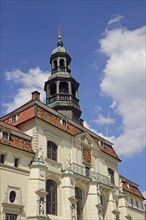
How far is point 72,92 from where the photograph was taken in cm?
4319

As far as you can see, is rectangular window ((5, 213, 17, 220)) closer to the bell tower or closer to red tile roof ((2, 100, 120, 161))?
red tile roof ((2, 100, 120, 161))

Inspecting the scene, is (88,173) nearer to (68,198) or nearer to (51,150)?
(68,198)

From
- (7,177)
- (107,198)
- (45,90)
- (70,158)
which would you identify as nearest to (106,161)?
(107,198)

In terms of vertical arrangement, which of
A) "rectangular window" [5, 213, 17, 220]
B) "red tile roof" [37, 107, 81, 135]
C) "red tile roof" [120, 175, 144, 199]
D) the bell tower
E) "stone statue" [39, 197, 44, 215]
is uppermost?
the bell tower

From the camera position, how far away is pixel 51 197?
30562 millimetres

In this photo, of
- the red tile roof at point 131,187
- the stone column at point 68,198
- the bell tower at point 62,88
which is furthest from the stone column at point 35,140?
the red tile roof at point 131,187

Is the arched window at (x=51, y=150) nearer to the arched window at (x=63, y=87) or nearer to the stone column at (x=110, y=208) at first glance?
the stone column at (x=110, y=208)

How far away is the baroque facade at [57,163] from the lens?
2723 centimetres

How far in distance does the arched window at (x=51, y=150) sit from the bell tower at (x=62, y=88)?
26.8 ft

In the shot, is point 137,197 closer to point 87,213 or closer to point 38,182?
point 87,213

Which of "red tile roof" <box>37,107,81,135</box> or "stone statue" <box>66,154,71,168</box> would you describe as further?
"stone statue" <box>66,154,71,168</box>

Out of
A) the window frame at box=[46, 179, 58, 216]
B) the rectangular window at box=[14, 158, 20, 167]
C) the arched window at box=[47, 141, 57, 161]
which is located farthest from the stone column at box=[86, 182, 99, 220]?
the rectangular window at box=[14, 158, 20, 167]

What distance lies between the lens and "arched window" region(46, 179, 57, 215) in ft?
97.8

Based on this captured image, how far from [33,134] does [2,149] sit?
179 inches
